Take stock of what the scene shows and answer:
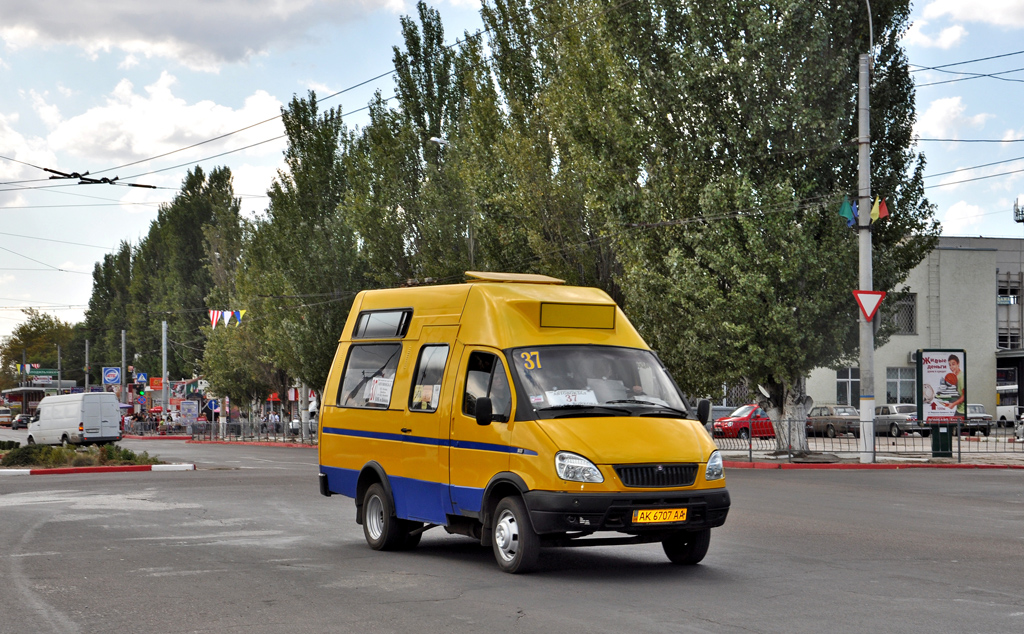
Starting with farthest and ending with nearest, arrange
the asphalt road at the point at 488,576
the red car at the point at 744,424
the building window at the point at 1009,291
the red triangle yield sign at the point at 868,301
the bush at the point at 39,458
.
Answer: the building window at the point at 1009,291, the red car at the point at 744,424, the bush at the point at 39,458, the red triangle yield sign at the point at 868,301, the asphalt road at the point at 488,576

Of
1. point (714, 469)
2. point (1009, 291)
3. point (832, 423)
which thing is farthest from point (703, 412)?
point (1009, 291)

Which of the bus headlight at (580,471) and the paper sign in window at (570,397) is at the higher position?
the paper sign in window at (570,397)

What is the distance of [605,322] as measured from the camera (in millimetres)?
11117

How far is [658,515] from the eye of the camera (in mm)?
9664

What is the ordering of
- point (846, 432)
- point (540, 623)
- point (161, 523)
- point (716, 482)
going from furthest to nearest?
point (846, 432) < point (161, 523) < point (716, 482) < point (540, 623)

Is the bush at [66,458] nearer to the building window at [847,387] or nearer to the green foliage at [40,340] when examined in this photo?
the building window at [847,387]

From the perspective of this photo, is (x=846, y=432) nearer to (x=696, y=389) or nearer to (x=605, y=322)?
(x=696, y=389)

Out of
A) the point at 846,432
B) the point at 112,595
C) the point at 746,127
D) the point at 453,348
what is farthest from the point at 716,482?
the point at 846,432

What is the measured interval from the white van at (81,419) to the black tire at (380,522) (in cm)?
3616

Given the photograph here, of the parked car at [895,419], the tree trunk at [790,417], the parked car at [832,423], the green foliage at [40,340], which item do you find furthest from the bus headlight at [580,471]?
the green foliage at [40,340]

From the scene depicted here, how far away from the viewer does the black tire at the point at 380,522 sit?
38.9 ft

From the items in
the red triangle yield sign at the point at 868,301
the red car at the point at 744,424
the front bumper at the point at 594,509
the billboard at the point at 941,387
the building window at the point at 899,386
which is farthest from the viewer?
the building window at the point at 899,386

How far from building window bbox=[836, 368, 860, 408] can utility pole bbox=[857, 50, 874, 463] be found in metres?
29.7

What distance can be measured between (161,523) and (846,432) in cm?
2640
